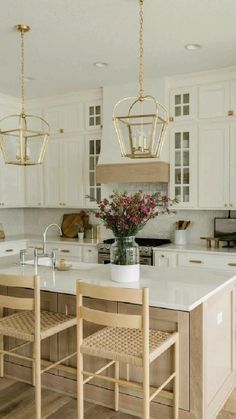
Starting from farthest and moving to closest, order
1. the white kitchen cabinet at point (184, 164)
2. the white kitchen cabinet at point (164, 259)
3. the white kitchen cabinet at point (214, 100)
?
the white kitchen cabinet at point (184, 164) < the white kitchen cabinet at point (164, 259) < the white kitchen cabinet at point (214, 100)

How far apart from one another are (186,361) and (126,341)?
41 centimetres

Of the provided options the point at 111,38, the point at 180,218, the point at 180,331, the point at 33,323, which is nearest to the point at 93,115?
the point at 180,218

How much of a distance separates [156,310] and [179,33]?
2.39 metres

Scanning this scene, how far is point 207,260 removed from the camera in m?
4.63

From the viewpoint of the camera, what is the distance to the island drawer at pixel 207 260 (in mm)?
4488

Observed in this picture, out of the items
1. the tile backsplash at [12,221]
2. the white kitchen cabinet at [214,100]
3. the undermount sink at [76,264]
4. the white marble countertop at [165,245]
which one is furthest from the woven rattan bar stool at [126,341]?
the tile backsplash at [12,221]

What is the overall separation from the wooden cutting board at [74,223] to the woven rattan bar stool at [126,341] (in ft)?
11.1

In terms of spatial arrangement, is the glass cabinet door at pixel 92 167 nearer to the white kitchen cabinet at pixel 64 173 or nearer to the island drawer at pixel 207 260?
the white kitchen cabinet at pixel 64 173

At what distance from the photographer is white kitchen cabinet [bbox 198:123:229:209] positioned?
15.6 feet

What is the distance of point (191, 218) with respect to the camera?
5387 millimetres

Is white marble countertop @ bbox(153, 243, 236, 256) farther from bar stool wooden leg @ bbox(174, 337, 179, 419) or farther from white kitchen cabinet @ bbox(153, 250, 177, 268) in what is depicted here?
bar stool wooden leg @ bbox(174, 337, 179, 419)

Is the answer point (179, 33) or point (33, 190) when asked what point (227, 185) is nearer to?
point (179, 33)

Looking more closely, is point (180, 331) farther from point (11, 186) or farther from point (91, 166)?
point (11, 186)

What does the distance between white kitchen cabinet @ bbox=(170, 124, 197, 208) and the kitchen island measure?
1679mm
